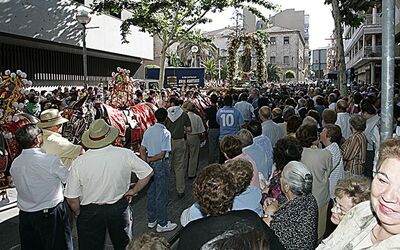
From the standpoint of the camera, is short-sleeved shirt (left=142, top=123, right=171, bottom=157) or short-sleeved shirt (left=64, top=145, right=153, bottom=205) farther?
short-sleeved shirt (left=142, top=123, right=171, bottom=157)

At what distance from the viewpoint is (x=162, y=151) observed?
23.1 ft

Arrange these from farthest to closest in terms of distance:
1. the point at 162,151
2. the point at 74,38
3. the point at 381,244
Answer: the point at 74,38 → the point at 162,151 → the point at 381,244

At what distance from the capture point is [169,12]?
25.0 m

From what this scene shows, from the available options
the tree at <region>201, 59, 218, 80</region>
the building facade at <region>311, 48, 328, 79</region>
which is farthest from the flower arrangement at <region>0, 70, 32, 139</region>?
the tree at <region>201, 59, 218, 80</region>

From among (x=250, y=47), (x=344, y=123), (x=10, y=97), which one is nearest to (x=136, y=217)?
(x=10, y=97)

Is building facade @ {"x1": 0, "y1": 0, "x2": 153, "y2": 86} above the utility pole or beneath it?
above

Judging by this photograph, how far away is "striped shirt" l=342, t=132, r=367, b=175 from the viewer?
265 inches

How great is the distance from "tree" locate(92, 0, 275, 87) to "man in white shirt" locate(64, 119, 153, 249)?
19.1 meters

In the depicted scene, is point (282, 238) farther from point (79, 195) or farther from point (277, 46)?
point (277, 46)

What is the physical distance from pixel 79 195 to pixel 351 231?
10.1ft

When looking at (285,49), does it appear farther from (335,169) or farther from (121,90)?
(335,169)

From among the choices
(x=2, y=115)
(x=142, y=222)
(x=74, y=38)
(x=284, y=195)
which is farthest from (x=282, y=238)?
(x=74, y=38)

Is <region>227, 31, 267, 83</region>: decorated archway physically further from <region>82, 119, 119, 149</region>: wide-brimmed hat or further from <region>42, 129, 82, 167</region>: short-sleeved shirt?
<region>82, 119, 119, 149</region>: wide-brimmed hat

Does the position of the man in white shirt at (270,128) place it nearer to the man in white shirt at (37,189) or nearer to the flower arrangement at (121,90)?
the man in white shirt at (37,189)
